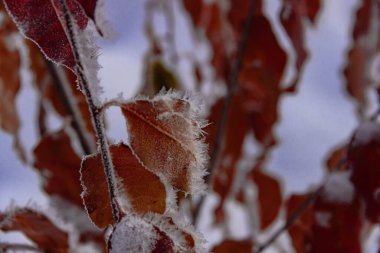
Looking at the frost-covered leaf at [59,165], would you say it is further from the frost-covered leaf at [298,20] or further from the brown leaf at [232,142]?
the frost-covered leaf at [298,20]

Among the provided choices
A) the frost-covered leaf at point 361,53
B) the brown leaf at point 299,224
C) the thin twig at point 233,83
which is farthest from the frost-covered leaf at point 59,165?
the frost-covered leaf at point 361,53

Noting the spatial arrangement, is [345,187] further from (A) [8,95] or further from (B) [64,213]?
(A) [8,95]

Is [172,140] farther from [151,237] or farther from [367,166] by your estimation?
[367,166]

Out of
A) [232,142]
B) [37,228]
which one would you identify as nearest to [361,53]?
[232,142]

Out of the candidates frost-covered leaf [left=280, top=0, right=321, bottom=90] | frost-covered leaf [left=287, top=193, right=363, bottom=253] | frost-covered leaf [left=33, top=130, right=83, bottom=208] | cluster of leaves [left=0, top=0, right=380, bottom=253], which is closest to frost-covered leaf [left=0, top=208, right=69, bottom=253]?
cluster of leaves [left=0, top=0, right=380, bottom=253]

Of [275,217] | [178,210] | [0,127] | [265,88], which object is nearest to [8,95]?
[0,127]

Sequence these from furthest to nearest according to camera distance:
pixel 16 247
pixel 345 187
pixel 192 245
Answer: pixel 345 187
pixel 16 247
pixel 192 245

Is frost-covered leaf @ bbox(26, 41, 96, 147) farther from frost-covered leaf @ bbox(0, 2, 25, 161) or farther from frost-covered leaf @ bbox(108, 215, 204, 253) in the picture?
frost-covered leaf @ bbox(108, 215, 204, 253)
